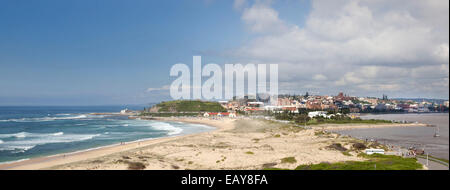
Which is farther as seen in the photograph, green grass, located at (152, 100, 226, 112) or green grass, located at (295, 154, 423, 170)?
green grass, located at (152, 100, 226, 112)

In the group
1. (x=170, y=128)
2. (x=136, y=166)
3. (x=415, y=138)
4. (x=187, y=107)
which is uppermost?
(x=187, y=107)

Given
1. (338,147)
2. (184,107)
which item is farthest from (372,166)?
(184,107)

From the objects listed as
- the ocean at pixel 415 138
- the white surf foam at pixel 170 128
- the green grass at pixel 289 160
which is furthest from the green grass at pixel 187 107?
the green grass at pixel 289 160

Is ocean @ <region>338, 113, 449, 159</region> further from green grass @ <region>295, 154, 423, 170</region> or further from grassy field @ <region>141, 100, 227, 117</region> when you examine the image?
grassy field @ <region>141, 100, 227, 117</region>

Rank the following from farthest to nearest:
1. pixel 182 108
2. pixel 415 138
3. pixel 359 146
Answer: pixel 182 108 < pixel 415 138 < pixel 359 146

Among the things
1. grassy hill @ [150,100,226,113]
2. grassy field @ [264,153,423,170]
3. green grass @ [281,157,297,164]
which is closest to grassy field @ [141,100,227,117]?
grassy hill @ [150,100,226,113]

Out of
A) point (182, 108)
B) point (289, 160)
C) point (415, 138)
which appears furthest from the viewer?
point (182, 108)

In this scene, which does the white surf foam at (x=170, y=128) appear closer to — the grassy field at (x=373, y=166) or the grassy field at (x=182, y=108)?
the grassy field at (x=373, y=166)

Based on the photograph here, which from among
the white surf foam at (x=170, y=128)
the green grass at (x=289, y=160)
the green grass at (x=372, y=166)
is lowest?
the white surf foam at (x=170, y=128)

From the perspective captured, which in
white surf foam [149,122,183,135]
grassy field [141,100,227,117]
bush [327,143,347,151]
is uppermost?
grassy field [141,100,227,117]

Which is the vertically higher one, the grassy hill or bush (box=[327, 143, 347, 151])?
the grassy hill

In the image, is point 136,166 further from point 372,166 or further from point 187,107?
point 187,107

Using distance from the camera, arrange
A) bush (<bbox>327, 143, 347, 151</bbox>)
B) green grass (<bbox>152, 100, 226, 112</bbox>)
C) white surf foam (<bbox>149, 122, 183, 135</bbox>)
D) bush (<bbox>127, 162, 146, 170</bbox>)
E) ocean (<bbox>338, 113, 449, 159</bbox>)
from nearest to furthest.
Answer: bush (<bbox>127, 162, 146, 170</bbox>) → bush (<bbox>327, 143, 347, 151</bbox>) → ocean (<bbox>338, 113, 449, 159</bbox>) → white surf foam (<bbox>149, 122, 183, 135</bbox>) → green grass (<bbox>152, 100, 226, 112</bbox>)

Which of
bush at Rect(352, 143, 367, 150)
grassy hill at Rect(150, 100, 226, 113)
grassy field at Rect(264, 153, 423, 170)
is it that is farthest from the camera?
grassy hill at Rect(150, 100, 226, 113)
